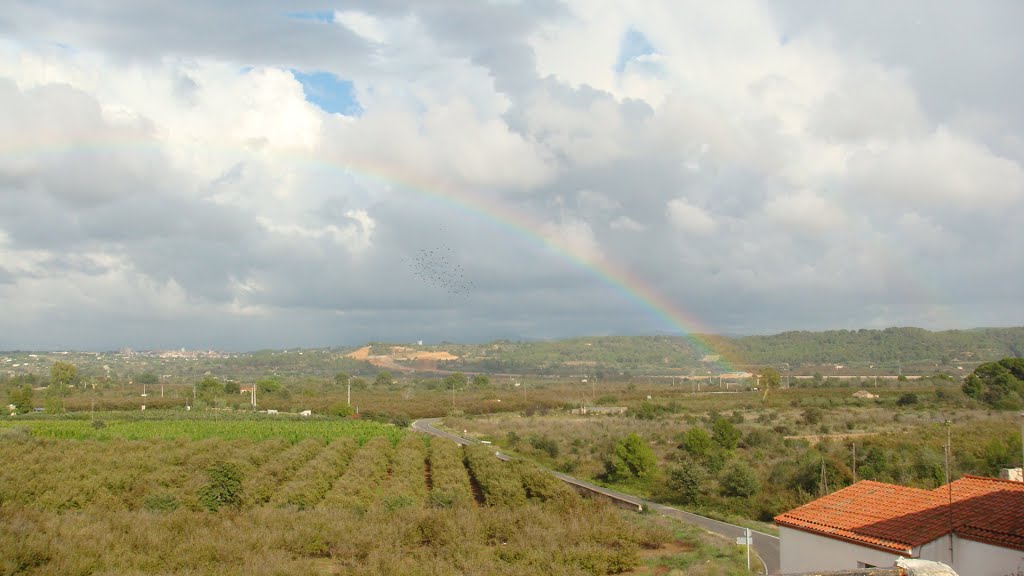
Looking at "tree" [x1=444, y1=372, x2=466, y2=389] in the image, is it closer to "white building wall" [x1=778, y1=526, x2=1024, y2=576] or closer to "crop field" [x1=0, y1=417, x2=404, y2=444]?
"crop field" [x1=0, y1=417, x2=404, y2=444]

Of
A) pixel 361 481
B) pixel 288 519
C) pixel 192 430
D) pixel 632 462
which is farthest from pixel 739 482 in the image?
pixel 192 430

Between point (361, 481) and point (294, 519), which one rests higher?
point (294, 519)

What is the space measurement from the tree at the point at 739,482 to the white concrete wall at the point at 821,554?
19.4 m

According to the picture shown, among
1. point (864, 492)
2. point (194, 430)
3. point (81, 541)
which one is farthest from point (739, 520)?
point (194, 430)

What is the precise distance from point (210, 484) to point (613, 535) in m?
16.9

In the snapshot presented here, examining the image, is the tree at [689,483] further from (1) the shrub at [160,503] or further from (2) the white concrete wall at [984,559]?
(2) the white concrete wall at [984,559]

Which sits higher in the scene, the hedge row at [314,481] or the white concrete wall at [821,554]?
the white concrete wall at [821,554]

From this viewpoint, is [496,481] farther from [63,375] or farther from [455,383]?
[63,375]

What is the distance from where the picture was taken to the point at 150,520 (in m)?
23.0

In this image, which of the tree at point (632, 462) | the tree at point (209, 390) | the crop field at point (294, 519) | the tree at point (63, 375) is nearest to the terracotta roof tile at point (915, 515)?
the crop field at point (294, 519)

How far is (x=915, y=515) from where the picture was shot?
1650 cm

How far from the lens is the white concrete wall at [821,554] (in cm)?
1562

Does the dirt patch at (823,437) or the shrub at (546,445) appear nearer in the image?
the dirt patch at (823,437)

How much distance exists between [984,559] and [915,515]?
2.08 metres
